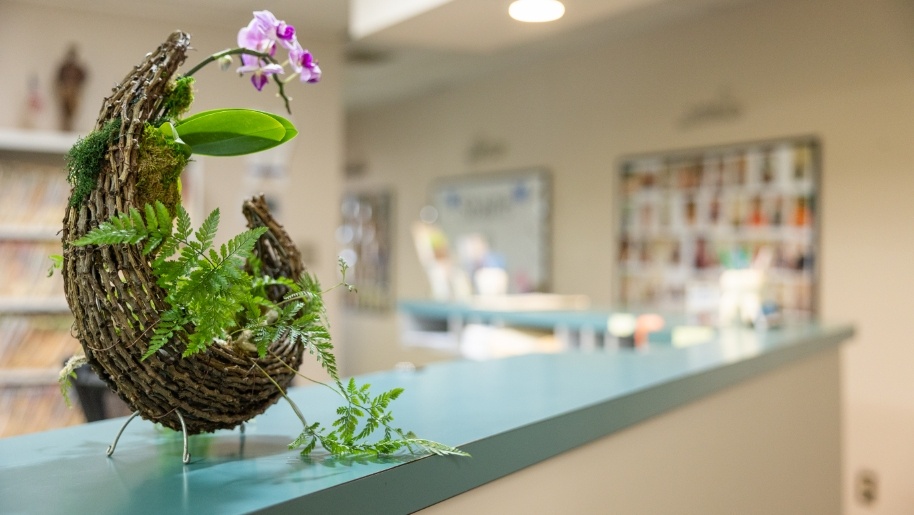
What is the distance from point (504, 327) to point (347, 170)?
12.6ft

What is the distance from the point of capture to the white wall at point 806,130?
320 centimetres

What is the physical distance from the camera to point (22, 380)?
3006mm

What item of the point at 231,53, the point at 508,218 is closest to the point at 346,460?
the point at 231,53

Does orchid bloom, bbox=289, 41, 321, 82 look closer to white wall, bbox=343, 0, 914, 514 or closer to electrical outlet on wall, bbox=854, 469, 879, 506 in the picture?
white wall, bbox=343, 0, 914, 514

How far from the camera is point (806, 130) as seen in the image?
3.50 m

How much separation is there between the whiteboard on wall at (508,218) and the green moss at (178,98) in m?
3.63

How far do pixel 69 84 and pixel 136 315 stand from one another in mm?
3216

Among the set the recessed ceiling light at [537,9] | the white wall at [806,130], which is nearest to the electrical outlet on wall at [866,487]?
the white wall at [806,130]

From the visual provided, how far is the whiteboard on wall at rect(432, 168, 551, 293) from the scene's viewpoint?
16.1ft

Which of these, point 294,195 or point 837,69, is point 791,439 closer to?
point 837,69

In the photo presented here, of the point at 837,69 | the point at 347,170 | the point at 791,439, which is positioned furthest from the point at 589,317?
the point at 347,170

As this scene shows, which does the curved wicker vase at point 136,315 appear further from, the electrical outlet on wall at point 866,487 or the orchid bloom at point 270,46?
the electrical outlet on wall at point 866,487

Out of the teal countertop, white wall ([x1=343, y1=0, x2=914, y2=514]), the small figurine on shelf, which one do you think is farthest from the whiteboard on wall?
the teal countertop

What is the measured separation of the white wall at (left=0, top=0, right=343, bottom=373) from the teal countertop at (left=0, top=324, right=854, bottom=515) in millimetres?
2073
